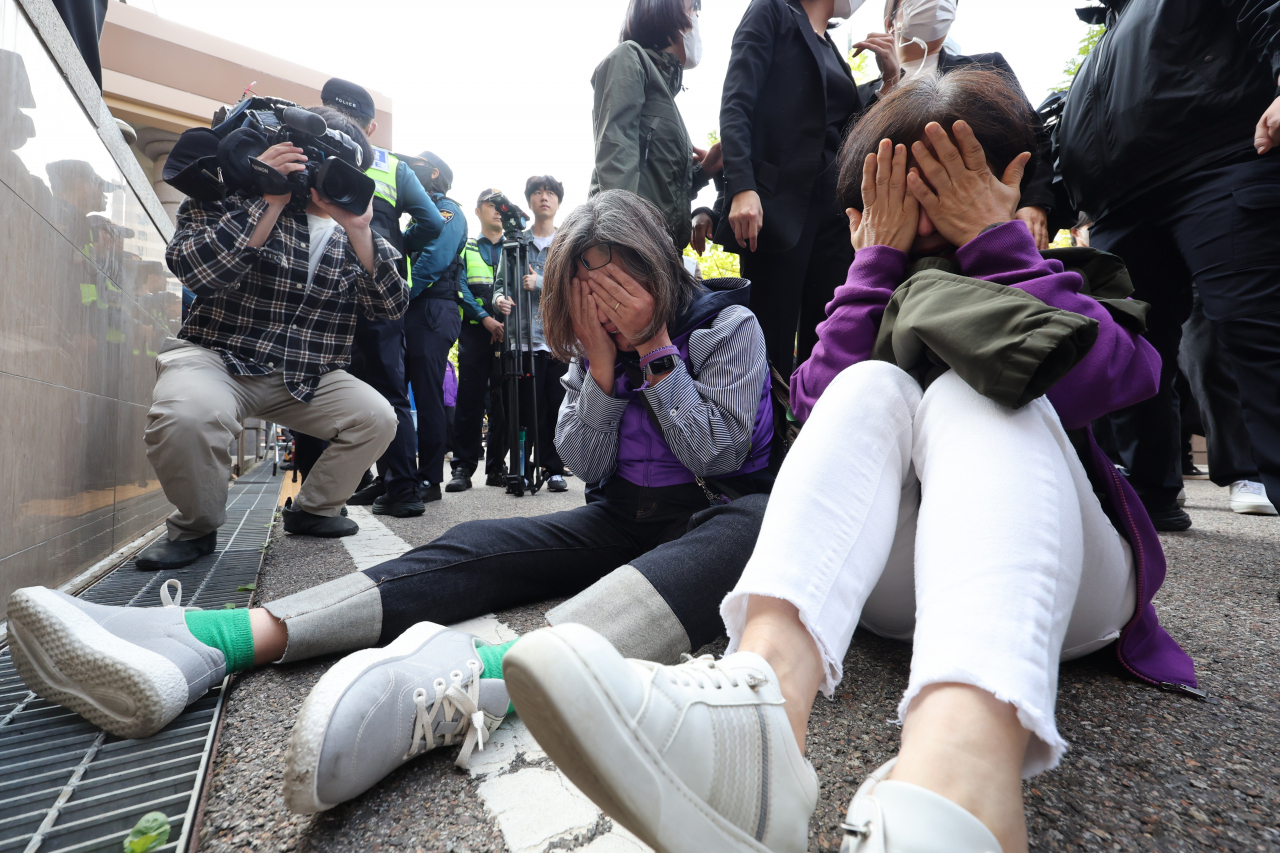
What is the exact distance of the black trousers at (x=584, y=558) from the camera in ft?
4.01

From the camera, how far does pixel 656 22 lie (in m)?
2.82

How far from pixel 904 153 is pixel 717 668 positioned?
994 mm

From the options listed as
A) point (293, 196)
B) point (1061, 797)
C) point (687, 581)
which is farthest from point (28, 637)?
point (293, 196)

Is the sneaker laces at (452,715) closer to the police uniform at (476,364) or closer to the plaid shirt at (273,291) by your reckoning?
the plaid shirt at (273,291)

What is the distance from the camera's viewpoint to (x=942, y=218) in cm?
114

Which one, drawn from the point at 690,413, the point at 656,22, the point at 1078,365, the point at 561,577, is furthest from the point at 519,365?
the point at 1078,365

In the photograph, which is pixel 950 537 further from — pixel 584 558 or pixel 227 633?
pixel 227 633

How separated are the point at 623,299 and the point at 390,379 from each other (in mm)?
2478

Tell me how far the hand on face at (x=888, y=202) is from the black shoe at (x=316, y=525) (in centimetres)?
247

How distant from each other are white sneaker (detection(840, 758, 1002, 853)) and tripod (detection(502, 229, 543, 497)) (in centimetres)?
430

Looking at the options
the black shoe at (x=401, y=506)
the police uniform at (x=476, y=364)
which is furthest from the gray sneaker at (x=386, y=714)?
the police uniform at (x=476, y=364)

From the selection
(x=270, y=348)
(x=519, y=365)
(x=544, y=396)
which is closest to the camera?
(x=270, y=348)

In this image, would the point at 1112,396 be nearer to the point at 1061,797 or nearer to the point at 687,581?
the point at 1061,797

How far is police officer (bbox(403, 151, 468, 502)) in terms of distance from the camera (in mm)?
4023
